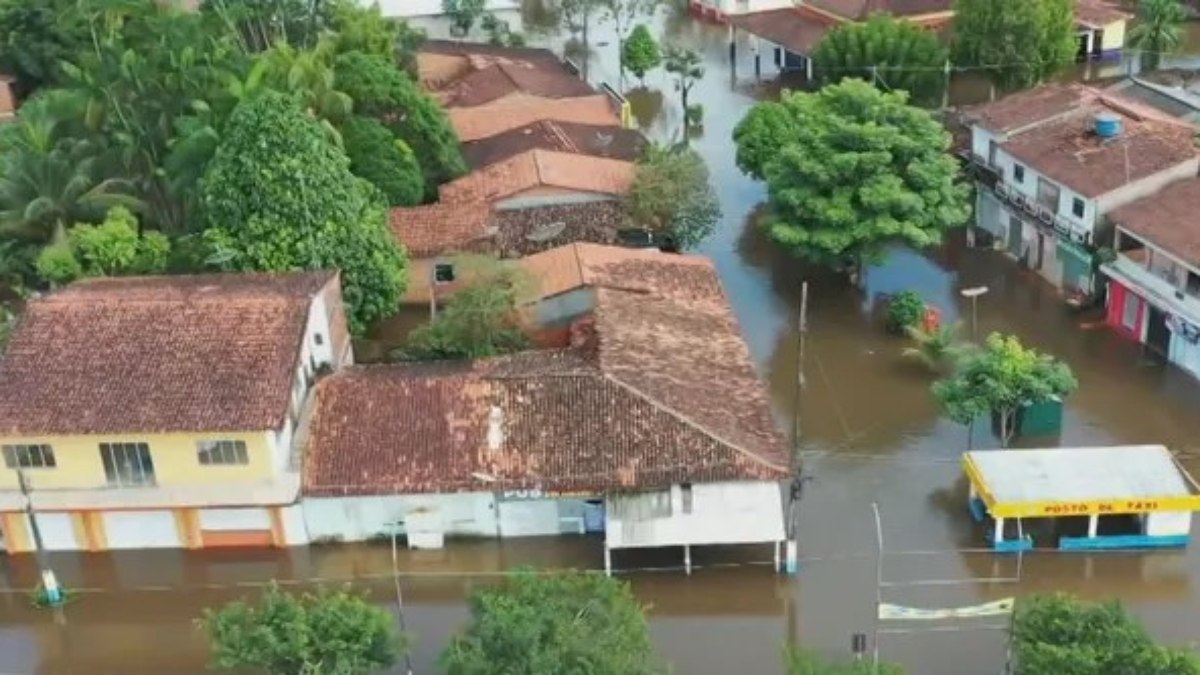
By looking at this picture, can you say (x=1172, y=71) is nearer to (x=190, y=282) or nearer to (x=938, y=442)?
(x=938, y=442)

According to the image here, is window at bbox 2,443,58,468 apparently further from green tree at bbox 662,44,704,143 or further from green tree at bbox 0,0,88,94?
green tree at bbox 662,44,704,143

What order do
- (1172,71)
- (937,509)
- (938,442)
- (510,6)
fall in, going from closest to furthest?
(937,509)
(938,442)
(1172,71)
(510,6)

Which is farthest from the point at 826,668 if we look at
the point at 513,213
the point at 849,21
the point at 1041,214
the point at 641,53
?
the point at 849,21

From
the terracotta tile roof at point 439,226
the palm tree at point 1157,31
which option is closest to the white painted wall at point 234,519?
the terracotta tile roof at point 439,226

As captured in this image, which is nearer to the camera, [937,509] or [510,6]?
[937,509]

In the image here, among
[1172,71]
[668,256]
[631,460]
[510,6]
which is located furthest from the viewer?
[510,6]

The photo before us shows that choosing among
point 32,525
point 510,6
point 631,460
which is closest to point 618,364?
point 631,460

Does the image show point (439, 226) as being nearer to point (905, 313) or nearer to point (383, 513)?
point (905, 313)
